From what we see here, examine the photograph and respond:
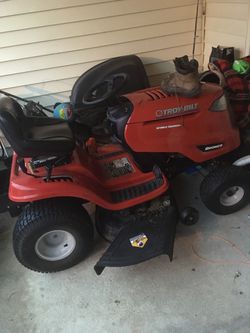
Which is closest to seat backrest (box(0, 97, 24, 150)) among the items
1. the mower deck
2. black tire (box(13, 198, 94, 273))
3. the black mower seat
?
the black mower seat

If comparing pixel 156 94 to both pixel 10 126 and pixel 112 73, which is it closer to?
pixel 10 126

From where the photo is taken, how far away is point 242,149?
2154mm

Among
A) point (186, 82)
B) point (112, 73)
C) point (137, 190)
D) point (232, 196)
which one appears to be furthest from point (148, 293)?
point (112, 73)

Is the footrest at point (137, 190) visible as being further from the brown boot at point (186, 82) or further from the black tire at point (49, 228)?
the brown boot at point (186, 82)

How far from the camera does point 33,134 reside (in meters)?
1.70

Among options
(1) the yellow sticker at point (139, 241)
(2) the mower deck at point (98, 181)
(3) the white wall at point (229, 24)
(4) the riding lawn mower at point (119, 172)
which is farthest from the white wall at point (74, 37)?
(1) the yellow sticker at point (139, 241)

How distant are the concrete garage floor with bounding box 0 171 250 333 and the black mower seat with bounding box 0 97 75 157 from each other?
701mm

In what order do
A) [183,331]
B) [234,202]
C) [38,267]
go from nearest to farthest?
[183,331] → [38,267] → [234,202]

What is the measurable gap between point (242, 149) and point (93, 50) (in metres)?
1.53

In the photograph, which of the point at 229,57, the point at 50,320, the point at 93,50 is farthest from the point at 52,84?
the point at 50,320

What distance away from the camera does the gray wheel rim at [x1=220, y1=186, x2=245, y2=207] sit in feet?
6.74

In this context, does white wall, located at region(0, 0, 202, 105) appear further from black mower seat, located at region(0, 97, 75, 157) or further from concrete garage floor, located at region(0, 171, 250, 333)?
concrete garage floor, located at region(0, 171, 250, 333)

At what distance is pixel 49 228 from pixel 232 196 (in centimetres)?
115

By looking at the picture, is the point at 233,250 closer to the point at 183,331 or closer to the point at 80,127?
the point at 183,331
